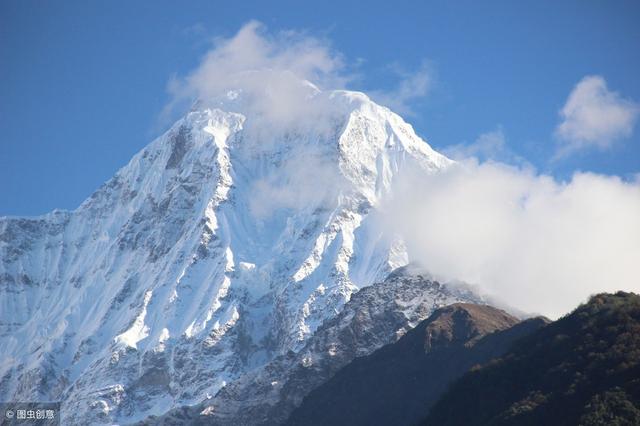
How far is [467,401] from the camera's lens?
176 meters

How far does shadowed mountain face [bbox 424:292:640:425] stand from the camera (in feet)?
511

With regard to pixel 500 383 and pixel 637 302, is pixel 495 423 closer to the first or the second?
pixel 500 383

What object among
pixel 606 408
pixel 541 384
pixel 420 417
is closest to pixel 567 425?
pixel 606 408

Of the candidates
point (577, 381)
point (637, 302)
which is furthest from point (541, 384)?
point (637, 302)

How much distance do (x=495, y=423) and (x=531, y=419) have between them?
4.50 meters

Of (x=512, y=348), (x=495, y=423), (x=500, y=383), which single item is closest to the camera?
(x=495, y=423)

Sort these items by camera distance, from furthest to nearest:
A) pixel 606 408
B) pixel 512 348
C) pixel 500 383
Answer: pixel 512 348 → pixel 500 383 → pixel 606 408

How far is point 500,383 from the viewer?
575 ft

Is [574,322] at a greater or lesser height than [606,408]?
greater

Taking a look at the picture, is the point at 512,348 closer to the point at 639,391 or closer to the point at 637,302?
the point at 637,302

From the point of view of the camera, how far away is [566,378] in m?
167

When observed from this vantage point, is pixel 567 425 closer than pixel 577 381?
Yes

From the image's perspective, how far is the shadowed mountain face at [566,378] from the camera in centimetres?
15575

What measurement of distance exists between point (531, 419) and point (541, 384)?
9.14 m
